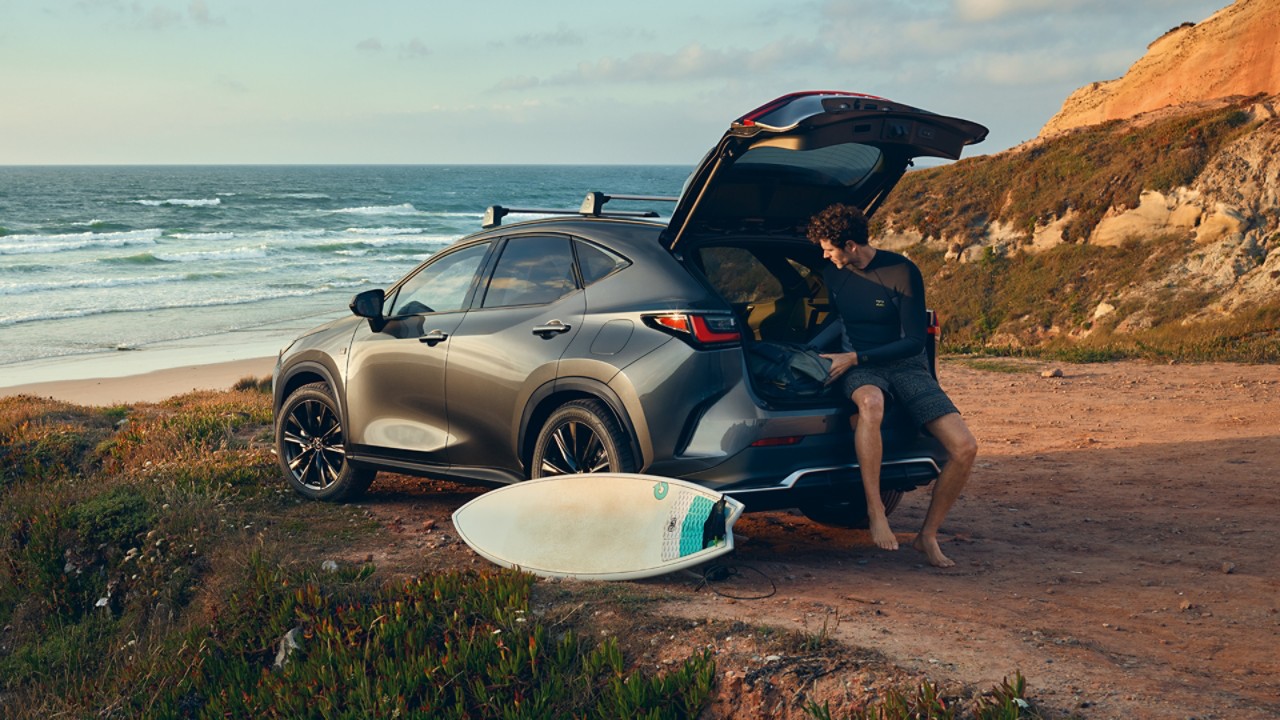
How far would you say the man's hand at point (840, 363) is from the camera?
5.97 meters

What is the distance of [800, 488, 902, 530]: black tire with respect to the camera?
726 cm

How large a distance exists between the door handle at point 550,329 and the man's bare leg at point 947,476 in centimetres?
206

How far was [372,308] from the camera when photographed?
24.3 feet

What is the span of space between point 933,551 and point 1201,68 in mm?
29984

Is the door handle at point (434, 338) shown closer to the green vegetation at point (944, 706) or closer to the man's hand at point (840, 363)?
the man's hand at point (840, 363)

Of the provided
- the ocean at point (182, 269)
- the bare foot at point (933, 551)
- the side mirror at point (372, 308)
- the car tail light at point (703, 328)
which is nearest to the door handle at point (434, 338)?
the side mirror at point (372, 308)

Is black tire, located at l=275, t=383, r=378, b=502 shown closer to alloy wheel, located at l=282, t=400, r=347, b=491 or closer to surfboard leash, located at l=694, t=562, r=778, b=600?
alloy wheel, located at l=282, t=400, r=347, b=491

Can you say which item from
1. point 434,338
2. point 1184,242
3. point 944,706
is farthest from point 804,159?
point 1184,242

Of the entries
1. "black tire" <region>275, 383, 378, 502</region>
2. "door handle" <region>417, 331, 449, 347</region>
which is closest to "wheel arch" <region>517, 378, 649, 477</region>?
"door handle" <region>417, 331, 449, 347</region>

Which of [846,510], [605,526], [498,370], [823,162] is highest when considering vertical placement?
[823,162]

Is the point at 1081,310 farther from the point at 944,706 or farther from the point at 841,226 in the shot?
the point at 944,706

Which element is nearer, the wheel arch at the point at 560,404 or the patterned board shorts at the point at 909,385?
the wheel arch at the point at 560,404

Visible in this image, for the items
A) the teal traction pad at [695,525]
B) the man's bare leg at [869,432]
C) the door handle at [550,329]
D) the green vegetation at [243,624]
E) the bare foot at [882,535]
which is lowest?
the green vegetation at [243,624]

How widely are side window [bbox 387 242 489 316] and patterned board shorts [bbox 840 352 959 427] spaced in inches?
100
